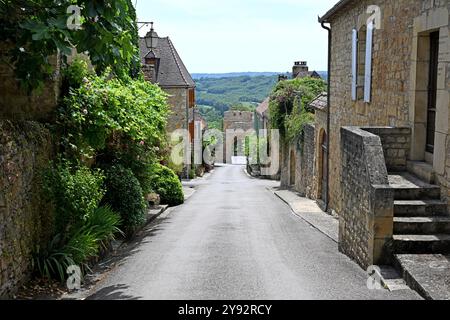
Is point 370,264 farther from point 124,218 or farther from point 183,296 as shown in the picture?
point 124,218

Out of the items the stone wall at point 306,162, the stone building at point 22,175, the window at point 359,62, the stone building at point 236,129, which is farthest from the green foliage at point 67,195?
the stone building at point 236,129

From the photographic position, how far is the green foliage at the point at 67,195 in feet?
26.7

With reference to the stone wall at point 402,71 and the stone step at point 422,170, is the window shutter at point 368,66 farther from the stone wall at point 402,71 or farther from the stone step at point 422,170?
the stone step at point 422,170

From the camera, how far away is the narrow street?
22.5ft

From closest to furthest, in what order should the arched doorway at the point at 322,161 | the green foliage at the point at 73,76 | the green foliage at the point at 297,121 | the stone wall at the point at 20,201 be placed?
the stone wall at the point at 20,201, the green foliage at the point at 73,76, the arched doorway at the point at 322,161, the green foliage at the point at 297,121

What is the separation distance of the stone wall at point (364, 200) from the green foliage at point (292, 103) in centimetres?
1390

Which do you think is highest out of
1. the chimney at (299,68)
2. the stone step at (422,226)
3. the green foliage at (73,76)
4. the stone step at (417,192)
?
the chimney at (299,68)

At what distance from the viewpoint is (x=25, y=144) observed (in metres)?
7.62

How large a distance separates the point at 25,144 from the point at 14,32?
153cm

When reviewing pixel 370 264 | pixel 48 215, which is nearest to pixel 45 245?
pixel 48 215

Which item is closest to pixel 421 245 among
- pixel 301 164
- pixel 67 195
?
pixel 67 195

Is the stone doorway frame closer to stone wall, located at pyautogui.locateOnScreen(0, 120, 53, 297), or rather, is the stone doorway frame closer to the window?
the window
